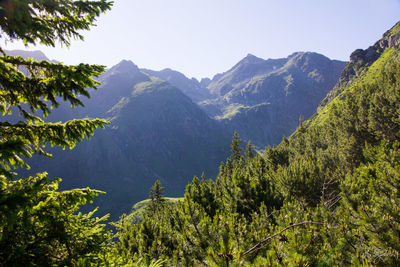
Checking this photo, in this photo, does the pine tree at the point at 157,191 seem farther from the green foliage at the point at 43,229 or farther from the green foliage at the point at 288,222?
the green foliage at the point at 43,229

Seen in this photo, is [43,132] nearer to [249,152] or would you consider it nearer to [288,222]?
[288,222]

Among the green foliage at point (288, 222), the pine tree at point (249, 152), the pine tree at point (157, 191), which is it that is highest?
the pine tree at point (249, 152)

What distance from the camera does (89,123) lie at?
18.7 ft

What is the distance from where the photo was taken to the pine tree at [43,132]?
14.0ft

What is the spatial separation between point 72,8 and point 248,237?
8557 millimetres

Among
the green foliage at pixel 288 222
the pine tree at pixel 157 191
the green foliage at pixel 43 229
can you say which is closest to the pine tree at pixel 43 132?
the green foliage at pixel 43 229

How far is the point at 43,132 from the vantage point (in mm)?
5430

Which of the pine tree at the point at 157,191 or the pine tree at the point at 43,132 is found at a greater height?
the pine tree at the point at 157,191

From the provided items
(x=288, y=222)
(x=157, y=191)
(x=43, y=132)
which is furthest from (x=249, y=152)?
(x=43, y=132)

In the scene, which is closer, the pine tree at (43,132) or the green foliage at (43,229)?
the green foliage at (43,229)

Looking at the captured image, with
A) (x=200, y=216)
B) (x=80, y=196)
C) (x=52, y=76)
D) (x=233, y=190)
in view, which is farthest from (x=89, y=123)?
(x=233, y=190)

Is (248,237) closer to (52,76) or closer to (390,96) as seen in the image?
(52,76)

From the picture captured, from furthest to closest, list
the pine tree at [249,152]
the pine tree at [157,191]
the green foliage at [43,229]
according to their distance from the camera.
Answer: the pine tree at [249,152]
the pine tree at [157,191]
the green foliage at [43,229]

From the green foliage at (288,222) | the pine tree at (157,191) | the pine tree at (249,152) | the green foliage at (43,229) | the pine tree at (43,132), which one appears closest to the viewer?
the green foliage at (43,229)
